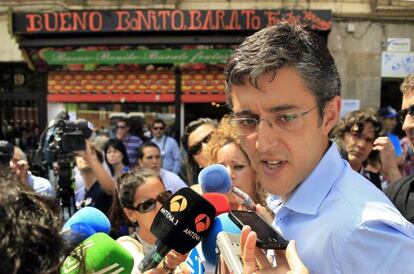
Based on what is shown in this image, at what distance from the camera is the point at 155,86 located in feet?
27.5

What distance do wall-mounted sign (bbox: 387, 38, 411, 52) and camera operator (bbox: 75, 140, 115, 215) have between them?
6.66 metres

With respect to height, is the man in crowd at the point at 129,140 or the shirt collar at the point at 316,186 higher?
the shirt collar at the point at 316,186

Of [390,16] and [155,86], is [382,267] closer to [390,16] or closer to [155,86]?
[155,86]

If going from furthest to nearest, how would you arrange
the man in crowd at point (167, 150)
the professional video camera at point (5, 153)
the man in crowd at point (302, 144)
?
the man in crowd at point (167, 150) < the professional video camera at point (5, 153) < the man in crowd at point (302, 144)

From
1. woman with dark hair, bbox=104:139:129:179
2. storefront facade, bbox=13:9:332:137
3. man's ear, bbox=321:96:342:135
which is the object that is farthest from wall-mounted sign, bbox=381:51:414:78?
man's ear, bbox=321:96:342:135

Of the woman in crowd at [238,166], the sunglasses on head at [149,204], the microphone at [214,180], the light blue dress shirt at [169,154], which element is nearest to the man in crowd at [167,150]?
the light blue dress shirt at [169,154]

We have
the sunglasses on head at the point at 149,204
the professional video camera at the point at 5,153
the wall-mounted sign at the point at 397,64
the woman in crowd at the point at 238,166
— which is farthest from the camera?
the wall-mounted sign at the point at 397,64

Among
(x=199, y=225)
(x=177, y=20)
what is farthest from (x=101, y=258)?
(x=177, y=20)

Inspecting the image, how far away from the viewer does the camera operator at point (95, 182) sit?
3.21m

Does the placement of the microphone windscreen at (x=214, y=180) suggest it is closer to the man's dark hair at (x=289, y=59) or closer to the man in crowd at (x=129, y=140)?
the man's dark hair at (x=289, y=59)

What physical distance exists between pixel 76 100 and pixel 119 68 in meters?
1.12

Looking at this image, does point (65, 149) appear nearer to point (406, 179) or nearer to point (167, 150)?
point (406, 179)

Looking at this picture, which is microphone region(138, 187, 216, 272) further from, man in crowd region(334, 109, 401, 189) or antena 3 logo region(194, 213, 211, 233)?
man in crowd region(334, 109, 401, 189)

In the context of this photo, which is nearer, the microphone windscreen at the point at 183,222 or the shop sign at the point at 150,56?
the microphone windscreen at the point at 183,222
